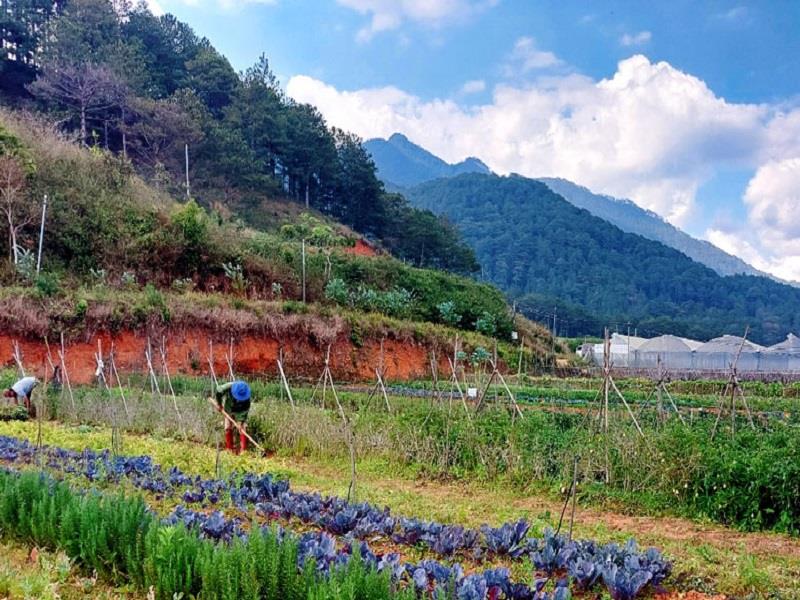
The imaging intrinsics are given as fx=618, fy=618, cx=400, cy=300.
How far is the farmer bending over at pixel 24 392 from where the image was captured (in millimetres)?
10414

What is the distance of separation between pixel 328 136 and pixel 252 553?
4605 cm

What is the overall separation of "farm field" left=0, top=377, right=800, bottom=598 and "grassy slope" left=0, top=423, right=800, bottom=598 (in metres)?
0.01

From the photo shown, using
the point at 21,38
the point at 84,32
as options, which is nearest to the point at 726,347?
the point at 84,32

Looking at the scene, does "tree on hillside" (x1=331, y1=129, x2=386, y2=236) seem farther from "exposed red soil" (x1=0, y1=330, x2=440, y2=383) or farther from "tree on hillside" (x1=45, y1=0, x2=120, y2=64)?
"exposed red soil" (x1=0, y1=330, x2=440, y2=383)

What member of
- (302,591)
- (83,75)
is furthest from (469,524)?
(83,75)

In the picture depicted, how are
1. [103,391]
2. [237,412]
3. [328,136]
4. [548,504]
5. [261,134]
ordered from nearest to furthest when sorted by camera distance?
[548,504]
[237,412]
[103,391]
[261,134]
[328,136]

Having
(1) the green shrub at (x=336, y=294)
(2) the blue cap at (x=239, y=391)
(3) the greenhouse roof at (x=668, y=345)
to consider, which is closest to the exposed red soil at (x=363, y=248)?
(1) the green shrub at (x=336, y=294)

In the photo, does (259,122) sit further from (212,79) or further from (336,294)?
(336,294)

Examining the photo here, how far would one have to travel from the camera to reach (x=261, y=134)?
4316 cm

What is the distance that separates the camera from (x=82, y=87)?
31.9 metres

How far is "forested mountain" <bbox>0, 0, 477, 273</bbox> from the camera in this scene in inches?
1337

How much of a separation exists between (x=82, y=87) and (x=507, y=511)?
3370 centimetres

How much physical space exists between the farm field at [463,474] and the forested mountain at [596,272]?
2045 inches

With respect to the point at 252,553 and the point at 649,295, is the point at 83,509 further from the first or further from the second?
the point at 649,295
